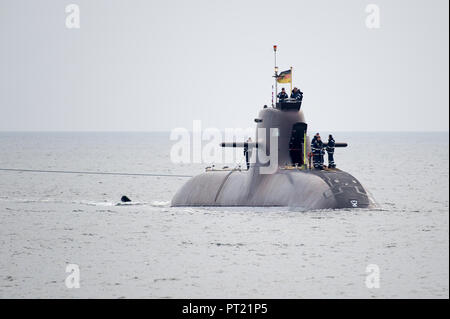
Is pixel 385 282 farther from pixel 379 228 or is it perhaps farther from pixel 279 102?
pixel 279 102

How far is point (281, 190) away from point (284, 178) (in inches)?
27.8

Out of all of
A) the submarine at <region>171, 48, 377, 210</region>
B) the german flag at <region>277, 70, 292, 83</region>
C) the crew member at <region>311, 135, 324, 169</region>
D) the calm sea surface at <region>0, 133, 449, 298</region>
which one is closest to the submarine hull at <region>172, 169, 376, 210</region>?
the submarine at <region>171, 48, 377, 210</region>

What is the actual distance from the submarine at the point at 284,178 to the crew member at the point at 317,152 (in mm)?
289

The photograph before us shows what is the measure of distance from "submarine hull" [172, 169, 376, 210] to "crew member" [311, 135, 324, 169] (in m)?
0.72

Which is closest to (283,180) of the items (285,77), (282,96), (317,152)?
(317,152)

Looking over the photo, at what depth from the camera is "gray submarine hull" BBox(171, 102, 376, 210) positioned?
115ft

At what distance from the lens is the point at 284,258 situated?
28.3 m

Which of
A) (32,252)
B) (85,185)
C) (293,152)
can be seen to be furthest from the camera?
(85,185)

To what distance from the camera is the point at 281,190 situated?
36.9 m

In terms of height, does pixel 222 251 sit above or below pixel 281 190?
below

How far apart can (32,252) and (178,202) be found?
44.7 ft

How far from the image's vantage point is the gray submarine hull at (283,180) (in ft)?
115

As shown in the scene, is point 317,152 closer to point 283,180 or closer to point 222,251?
point 283,180
